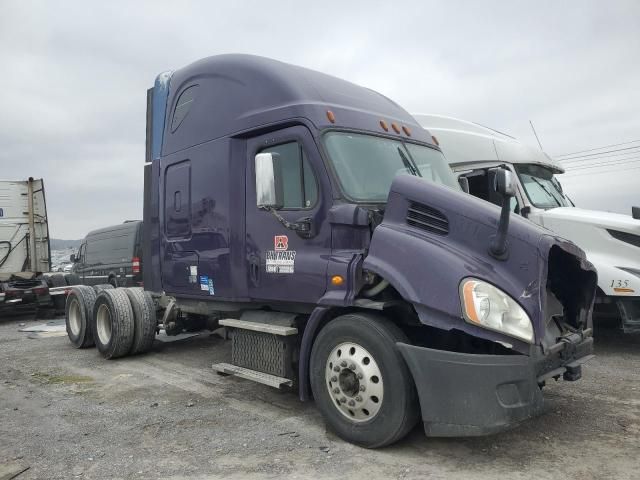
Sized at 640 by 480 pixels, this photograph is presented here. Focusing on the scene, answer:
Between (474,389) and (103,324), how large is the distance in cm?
595

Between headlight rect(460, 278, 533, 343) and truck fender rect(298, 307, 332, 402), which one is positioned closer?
headlight rect(460, 278, 533, 343)

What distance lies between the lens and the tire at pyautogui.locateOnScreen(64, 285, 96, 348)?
25.4ft

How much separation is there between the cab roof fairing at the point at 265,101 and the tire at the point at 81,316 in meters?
3.32

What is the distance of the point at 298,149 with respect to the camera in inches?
172

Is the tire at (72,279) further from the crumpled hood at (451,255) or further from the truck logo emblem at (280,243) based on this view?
the crumpled hood at (451,255)

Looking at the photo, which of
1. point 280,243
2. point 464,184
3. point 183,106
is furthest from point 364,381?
point 183,106

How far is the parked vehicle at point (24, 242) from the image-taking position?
1238 cm

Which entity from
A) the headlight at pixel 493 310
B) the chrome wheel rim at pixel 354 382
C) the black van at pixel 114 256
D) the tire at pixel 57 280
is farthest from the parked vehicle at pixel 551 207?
the tire at pixel 57 280


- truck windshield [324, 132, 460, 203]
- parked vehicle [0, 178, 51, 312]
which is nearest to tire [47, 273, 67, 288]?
parked vehicle [0, 178, 51, 312]

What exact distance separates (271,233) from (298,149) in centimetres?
81

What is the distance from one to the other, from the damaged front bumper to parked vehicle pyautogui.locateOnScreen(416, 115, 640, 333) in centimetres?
227

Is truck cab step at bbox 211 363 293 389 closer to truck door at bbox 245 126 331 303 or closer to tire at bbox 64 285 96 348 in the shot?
truck door at bbox 245 126 331 303

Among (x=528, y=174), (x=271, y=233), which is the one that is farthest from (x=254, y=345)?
(x=528, y=174)

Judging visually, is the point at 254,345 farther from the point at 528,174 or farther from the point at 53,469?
the point at 528,174
